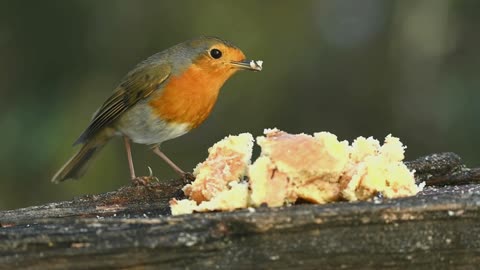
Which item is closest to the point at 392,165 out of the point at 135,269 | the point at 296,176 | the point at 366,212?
the point at 296,176

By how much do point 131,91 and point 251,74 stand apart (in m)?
3.72

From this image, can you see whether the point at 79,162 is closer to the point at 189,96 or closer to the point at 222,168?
the point at 189,96

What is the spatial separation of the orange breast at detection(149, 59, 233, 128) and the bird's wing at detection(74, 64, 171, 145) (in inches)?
3.2

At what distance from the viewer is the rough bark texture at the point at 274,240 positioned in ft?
9.68

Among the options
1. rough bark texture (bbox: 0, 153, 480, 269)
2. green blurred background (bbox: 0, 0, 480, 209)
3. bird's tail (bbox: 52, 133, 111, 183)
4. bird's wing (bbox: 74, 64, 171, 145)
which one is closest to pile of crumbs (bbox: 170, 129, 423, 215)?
rough bark texture (bbox: 0, 153, 480, 269)

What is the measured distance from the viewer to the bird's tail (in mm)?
6477

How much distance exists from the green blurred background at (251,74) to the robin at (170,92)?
2.16 m

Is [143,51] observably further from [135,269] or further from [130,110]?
[135,269]

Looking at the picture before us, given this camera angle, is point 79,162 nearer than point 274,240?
No

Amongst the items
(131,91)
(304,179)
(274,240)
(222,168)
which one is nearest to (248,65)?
(131,91)

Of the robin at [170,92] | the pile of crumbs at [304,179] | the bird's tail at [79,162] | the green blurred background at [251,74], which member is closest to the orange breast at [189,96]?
the robin at [170,92]

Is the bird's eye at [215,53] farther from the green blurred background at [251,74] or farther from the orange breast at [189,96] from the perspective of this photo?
the green blurred background at [251,74]

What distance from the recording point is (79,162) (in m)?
6.59

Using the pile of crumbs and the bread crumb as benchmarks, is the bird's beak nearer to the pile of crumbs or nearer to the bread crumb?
the bread crumb
